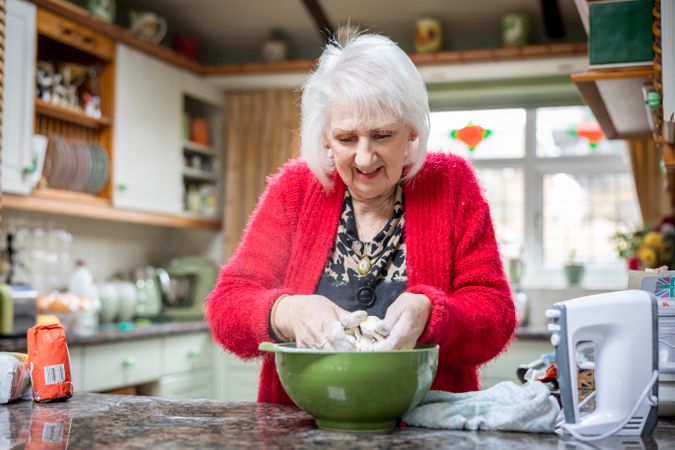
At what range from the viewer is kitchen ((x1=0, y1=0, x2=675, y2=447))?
343 cm

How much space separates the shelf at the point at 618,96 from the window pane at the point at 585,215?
71.8 inches

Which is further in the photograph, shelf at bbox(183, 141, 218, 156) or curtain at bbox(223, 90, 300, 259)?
curtain at bbox(223, 90, 300, 259)

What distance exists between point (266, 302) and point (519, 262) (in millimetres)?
3267

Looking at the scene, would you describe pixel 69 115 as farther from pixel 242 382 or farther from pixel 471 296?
pixel 471 296

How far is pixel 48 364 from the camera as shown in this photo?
4.85ft

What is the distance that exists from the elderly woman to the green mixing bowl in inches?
4.9

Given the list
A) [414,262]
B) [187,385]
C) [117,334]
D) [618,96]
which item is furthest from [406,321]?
[187,385]

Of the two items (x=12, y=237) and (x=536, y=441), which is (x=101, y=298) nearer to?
(x=12, y=237)

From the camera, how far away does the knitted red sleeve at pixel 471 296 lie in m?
1.32

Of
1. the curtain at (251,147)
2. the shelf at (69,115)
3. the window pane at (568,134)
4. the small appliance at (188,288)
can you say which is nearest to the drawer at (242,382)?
the small appliance at (188,288)

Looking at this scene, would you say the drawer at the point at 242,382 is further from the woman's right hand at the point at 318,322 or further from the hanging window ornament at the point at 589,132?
the woman's right hand at the point at 318,322

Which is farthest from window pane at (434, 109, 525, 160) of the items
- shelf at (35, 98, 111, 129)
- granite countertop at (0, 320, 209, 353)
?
shelf at (35, 98, 111, 129)

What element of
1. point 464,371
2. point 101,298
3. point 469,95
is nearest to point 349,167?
point 464,371

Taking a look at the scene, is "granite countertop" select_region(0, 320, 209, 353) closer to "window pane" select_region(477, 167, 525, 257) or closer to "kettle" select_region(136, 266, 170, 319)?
"kettle" select_region(136, 266, 170, 319)
